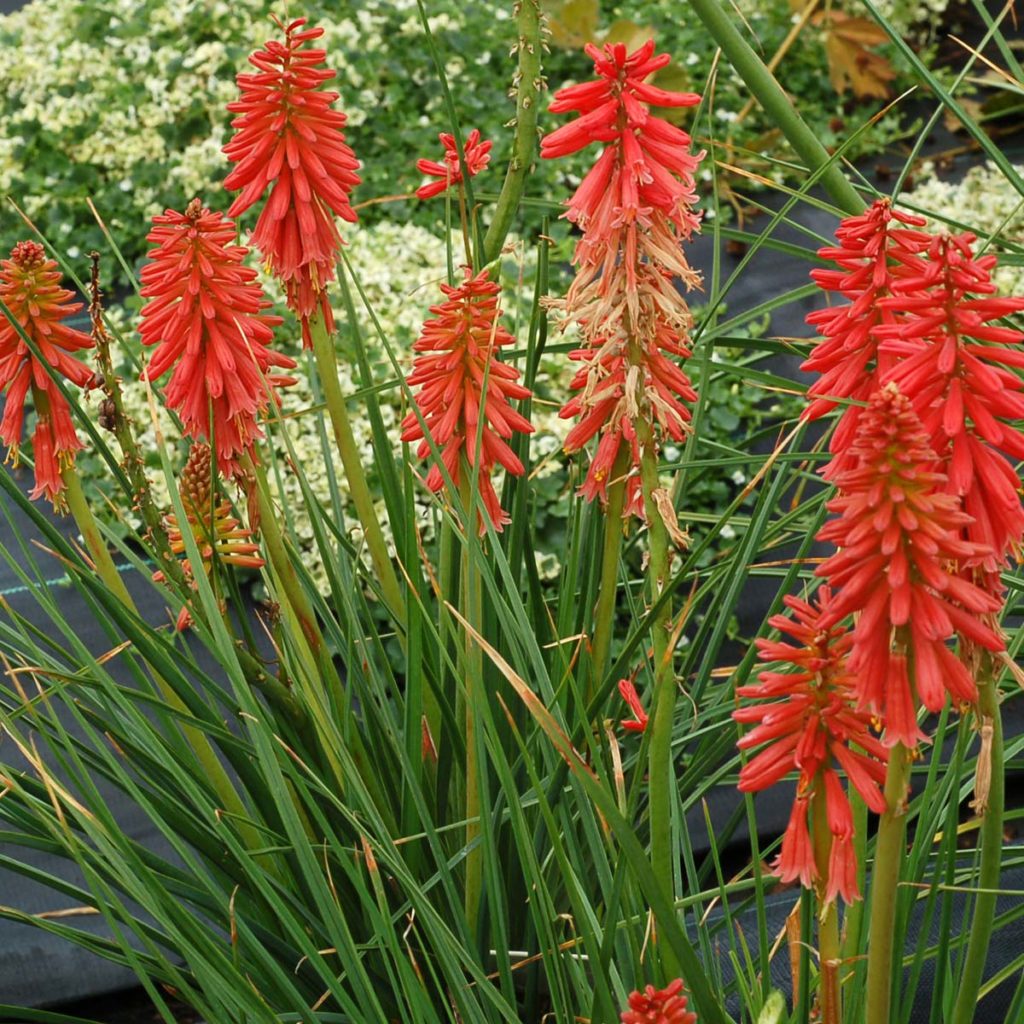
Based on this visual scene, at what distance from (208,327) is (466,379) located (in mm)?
325

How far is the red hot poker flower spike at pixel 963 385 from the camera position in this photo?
3.41 feet

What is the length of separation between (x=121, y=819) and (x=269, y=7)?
11.6 feet

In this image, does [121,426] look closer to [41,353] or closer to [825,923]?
[41,353]

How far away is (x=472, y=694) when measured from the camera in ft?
4.80

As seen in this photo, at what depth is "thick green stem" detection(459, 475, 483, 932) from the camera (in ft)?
4.74

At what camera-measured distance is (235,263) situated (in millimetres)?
1681

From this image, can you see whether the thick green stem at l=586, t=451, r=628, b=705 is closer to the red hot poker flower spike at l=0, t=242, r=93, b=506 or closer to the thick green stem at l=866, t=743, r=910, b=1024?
the thick green stem at l=866, t=743, r=910, b=1024

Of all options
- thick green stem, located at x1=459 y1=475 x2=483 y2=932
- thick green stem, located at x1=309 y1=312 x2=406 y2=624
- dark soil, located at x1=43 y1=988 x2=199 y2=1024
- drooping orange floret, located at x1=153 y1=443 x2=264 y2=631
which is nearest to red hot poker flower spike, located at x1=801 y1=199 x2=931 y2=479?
thick green stem, located at x1=459 y1=475 x2=483 y2=932

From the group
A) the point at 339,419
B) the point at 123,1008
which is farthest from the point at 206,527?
the point at 123,1008

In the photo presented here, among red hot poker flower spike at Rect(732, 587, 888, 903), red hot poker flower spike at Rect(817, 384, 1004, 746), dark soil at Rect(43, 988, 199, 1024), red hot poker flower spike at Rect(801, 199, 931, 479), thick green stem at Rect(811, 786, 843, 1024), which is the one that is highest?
red hot poker flower spike at Rect(801, 199, 931, 479)

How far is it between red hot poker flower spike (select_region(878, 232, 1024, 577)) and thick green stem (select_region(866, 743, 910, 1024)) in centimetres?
18

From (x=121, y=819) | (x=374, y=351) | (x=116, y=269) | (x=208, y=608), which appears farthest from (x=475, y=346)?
(x=116, y=269)

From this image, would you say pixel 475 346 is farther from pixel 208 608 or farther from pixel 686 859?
pixel 686 859

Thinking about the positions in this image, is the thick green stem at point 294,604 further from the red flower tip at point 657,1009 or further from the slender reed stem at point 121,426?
the red flower tip at point 657,1009
